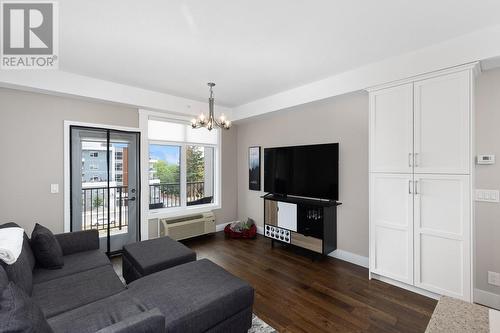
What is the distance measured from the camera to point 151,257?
101 inches

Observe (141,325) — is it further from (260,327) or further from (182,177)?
(182,177)

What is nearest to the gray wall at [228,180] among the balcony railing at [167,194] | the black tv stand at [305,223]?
the balcony railing at [167,194]

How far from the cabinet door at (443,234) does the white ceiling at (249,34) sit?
149 centimetres

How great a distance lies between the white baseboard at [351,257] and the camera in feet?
11.1

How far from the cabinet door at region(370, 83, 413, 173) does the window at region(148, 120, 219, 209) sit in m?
3.20

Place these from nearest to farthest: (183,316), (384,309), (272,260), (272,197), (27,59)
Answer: (183,316) → (384,309) → (27,59) → (272,260) → (272,197)

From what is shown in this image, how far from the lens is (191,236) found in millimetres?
4500

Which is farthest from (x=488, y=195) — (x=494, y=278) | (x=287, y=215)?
(x=287, y=215)

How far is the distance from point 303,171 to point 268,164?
32.9 inches

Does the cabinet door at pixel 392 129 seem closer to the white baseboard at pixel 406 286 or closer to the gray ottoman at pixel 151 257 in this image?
the white baseboard at pixel 406 286

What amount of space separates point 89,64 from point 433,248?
15.0ft

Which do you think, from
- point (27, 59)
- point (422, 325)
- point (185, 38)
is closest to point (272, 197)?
point (422, 325)

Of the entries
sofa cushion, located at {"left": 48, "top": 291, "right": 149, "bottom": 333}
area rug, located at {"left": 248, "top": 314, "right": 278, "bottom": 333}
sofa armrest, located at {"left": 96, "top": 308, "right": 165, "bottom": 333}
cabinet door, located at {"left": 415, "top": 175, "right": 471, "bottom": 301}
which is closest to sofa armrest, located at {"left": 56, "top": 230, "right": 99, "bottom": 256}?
sofa cushion, located at {"left": 48, "top": 291, "right": 149, "bottom": 333}

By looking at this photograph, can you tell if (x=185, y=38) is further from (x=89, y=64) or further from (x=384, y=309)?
(x=384, y=309)
